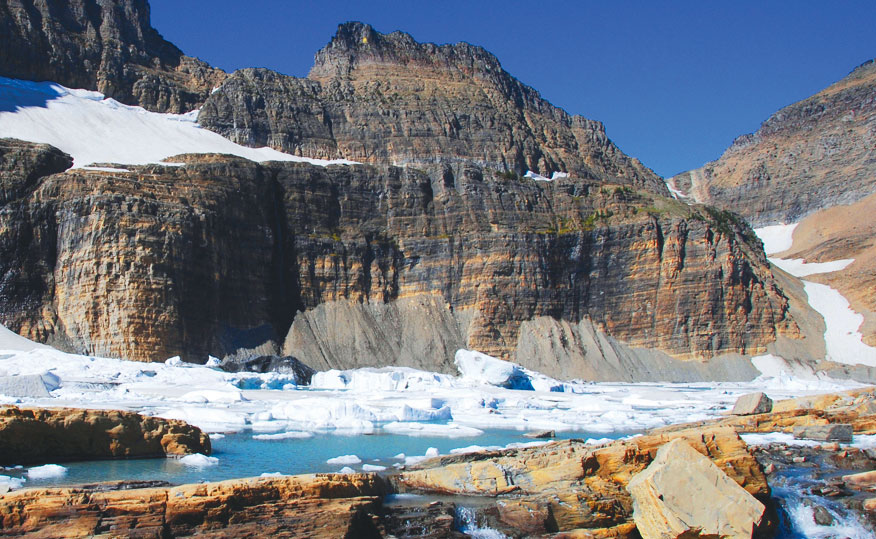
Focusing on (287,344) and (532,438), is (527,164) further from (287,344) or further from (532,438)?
(532,438)

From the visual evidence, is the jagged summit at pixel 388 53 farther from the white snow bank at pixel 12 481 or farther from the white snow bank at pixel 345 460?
the white snow bank at pixel 12 481

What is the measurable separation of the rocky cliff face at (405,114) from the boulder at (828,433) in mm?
63922

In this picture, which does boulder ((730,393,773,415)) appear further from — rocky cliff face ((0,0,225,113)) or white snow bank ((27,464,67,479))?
rocky cliff face ((0,0,225,113))

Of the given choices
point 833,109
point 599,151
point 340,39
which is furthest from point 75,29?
point 833,109

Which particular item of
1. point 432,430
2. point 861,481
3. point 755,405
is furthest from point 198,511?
point 755,405

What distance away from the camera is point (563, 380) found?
69.8 meters

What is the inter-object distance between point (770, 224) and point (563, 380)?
98183mm

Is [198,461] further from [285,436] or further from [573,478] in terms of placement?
[573,478]

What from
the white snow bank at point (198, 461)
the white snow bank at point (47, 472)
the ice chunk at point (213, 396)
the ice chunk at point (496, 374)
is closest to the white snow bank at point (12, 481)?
the white snow bank at point (47, 472)

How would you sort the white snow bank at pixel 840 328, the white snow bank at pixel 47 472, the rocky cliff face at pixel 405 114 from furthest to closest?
A: the rocky cliff face at pixel 405 114 < the white snow bank at pixel 840 328 < the white snow bank at pixel 47 472

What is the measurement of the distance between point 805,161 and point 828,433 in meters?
139

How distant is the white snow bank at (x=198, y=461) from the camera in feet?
71.1

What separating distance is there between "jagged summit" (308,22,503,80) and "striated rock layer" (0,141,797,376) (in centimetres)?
3718

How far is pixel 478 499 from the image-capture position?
59.0 feet
